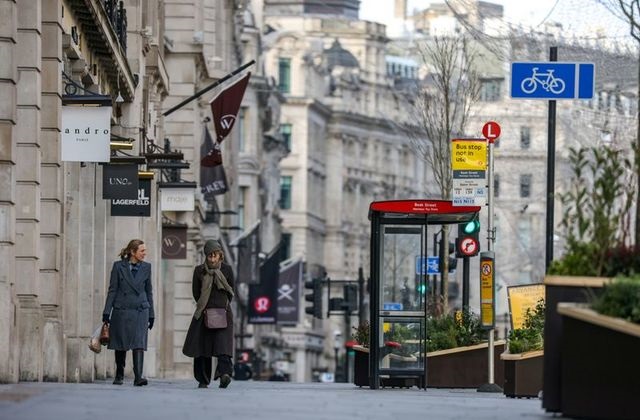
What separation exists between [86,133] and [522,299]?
8.04 meters

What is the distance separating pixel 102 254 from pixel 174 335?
2019cm

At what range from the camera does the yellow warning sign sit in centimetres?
3425

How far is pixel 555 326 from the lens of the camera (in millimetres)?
20484

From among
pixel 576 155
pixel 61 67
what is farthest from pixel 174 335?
pixel 576 155

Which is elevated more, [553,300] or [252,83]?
[252,83]

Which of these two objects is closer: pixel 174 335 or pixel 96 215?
pixel 96 215

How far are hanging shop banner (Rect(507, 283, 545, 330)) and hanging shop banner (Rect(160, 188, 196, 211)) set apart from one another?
14.9 m

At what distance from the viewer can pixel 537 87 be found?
87.1ft

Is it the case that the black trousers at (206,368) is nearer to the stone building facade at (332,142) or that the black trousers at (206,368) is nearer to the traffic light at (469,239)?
the traffic light at (469,239)

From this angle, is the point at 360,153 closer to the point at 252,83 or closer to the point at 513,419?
the point at 252,83

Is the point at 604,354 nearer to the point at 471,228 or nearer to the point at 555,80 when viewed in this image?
the point at 555,80


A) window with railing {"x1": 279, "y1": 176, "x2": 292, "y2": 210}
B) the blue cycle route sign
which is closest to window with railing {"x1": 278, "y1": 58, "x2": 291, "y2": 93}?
window with railing {"x1": 279, "y1": 176, "x2": 292, "y2": 210}

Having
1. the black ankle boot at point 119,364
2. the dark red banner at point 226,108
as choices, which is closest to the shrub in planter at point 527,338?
Result: the black ankle boot at point 119,364

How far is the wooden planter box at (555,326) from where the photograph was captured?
2034 centimetres
